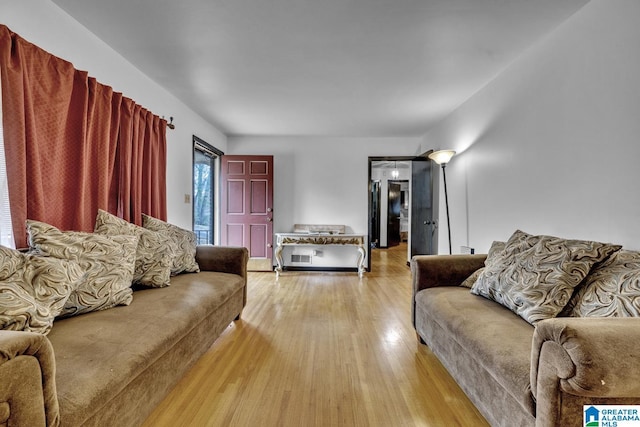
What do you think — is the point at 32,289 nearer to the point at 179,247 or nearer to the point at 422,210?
the point at 179,247

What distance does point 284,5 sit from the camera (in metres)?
1.92

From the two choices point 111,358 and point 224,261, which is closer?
point 111,358

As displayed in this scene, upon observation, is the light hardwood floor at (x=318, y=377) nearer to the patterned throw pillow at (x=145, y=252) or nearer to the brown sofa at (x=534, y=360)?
the brown sofa at (x=534, y=360)

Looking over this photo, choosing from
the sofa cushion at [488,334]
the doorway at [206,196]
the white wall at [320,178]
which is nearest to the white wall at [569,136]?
the sofa cushion at [488,334]

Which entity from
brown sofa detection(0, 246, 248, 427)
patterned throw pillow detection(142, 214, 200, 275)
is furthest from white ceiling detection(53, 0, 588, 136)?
brown sofa detection(0, 246, 248, 427)

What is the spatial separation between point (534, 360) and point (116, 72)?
325 centimetres

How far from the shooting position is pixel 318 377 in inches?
71.3

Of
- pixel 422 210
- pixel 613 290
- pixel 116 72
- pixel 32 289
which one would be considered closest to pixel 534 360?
pixel 613 290

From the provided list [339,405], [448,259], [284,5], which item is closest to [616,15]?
[448,259]

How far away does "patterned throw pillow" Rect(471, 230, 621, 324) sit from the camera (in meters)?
1.42

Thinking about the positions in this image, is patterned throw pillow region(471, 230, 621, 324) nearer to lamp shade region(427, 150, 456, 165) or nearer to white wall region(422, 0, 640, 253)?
white wall region(422, 0, 640, 253)

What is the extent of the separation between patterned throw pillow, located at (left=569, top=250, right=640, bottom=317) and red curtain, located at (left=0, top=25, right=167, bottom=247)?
2.81 m

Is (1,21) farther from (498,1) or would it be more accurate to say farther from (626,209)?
(626,209)

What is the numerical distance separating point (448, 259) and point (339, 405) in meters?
1.29
